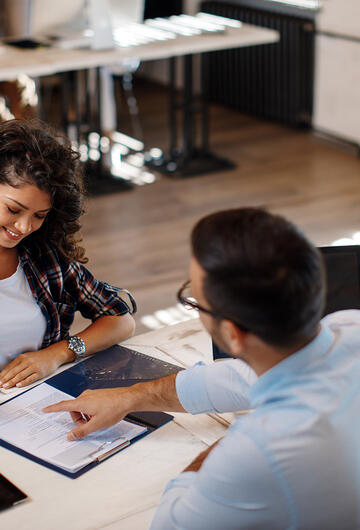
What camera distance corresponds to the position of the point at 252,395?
39.9 inches

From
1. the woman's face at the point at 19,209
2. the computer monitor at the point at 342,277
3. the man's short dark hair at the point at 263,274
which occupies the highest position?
the man's short dark hair at the point at 263,274

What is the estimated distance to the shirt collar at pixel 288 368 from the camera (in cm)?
97

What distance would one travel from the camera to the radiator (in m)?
5.54

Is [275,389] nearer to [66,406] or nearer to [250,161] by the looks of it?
[66,406]

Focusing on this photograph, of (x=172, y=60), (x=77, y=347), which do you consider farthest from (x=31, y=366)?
(x=172, y=60)

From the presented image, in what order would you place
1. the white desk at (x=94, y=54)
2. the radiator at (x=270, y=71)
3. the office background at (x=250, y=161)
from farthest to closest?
the radiator at (x=270, y=71), the white desk at (x=94, y=54), the office background at (x=250, y=161)

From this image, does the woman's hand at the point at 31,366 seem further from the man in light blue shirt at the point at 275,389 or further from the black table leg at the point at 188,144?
the black table leg at the point at 188,144

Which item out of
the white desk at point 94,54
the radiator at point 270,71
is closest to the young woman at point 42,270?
the white desk at point 94,54

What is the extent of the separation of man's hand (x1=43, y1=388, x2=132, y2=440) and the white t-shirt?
1.08 ft

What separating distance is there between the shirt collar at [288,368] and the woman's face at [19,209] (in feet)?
2.74

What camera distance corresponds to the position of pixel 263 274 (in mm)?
908

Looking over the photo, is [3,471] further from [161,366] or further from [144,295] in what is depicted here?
[144,295]

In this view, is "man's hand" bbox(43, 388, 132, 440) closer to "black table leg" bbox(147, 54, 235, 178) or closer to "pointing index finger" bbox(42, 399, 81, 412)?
"pointing index finger" bbox(42, 399, 81, 412)

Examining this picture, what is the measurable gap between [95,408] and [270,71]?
192 inches
